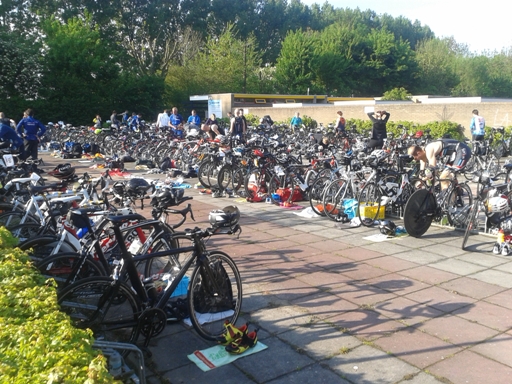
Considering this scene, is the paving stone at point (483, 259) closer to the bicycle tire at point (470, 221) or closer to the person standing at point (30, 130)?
the bicycle tire at point (470, 221)

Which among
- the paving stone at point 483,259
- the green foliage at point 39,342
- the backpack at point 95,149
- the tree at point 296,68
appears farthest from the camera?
the tree at point 296,68

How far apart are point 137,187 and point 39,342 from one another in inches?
160

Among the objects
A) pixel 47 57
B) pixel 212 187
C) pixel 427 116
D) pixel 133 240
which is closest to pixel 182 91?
pixel 47 57

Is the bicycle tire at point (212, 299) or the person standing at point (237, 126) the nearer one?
the bicycle tire at point (212, 299)

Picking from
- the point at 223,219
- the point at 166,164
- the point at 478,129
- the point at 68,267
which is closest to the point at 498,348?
the point at 223,219

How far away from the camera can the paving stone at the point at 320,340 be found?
378 cm

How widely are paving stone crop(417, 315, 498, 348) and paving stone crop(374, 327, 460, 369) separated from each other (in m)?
0.09

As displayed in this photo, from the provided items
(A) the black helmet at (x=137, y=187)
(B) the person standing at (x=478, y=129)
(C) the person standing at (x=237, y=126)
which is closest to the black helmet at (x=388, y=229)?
(A) the black helmet at (x=137, y=187)

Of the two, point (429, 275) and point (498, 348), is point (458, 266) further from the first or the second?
point (498, 348)

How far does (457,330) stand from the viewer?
4.15 meters

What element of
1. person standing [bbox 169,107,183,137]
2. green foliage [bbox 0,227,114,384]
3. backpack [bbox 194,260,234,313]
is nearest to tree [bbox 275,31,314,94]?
person standing [bbox 169,107,183,137]

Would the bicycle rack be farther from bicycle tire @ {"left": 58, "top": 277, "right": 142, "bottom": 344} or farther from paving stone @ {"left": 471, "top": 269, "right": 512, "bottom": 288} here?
paving stone @ {"left": 471, "top": 269, "right": 512, "bottom": 288}

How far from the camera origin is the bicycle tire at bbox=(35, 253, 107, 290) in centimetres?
400

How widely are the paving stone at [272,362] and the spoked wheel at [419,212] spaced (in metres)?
3.69
